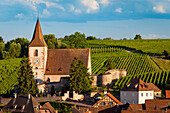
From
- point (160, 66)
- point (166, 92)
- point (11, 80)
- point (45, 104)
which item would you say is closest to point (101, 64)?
point (160, 66)

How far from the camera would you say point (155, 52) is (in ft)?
322

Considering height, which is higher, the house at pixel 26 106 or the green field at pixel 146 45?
the green field at pixel 146 45

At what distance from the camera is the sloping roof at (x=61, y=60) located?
218ft

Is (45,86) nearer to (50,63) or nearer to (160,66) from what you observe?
(50,63)

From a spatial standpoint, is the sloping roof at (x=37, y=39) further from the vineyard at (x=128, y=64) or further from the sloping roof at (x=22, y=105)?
the sloping roof at (x=22, y=105)

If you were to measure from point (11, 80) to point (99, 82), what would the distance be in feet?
66.5

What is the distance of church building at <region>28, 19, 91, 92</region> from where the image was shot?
6606cm

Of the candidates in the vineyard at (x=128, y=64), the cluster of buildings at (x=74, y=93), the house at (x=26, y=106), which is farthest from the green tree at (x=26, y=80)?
the vineyard at (x=128, y=64)

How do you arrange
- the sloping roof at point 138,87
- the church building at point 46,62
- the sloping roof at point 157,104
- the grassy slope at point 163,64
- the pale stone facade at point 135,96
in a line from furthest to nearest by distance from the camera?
the grassy slope at point 163,64, the church building at point 46,62, the sloping roof at point 138,87, the pale stone facade at point 135,96, the sloping roof at point 157,104

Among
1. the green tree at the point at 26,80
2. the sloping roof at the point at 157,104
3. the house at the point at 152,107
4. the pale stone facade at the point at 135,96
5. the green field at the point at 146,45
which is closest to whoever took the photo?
the house at the point at 152,107

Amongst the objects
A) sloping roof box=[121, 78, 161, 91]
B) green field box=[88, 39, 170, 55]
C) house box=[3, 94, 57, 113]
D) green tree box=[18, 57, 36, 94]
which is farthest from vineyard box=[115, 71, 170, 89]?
green field box=[88, 39, 170, 55]

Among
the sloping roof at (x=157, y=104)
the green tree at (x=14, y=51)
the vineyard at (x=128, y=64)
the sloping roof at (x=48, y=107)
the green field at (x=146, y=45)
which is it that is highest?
the green field at (x=146, y=45)

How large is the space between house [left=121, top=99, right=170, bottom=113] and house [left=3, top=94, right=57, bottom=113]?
993 cm

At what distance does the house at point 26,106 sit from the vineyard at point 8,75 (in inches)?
733
